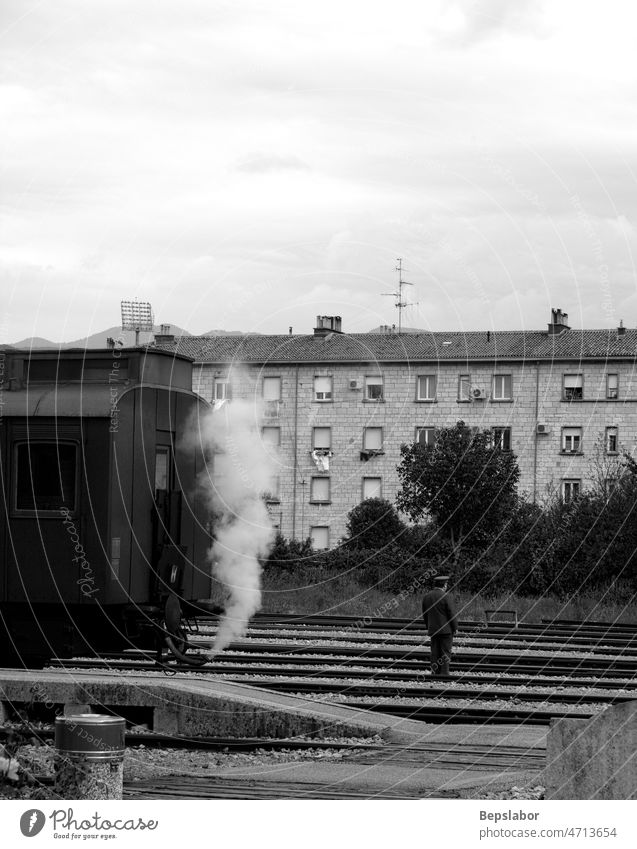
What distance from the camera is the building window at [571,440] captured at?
57938mm

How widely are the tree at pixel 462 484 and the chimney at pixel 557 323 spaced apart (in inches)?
991

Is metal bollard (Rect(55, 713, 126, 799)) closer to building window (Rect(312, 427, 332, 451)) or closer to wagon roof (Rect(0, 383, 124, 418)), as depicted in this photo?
wagon roof (Rect(0, 383, 124, 418))

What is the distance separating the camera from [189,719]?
1305cm

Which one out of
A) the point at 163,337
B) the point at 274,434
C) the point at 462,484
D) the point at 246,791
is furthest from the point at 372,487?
the point at 246,791

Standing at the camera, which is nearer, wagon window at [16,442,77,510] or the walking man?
wagon window at [16,442,77,510]

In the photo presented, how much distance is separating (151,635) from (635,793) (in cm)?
829

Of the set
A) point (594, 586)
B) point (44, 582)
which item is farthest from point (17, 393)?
point (594, 586)

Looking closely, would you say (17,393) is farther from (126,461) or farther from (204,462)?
(204,462)

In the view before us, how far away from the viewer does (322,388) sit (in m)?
57.5

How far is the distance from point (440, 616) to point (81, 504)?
5.84 metres

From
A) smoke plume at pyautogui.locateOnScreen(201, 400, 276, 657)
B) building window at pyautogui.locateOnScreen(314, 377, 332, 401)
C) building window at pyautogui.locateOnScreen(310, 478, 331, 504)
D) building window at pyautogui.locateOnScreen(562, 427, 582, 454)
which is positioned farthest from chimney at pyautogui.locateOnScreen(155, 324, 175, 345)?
building window at pyautogui.locateOnScreen(562, 427, 582, 454)

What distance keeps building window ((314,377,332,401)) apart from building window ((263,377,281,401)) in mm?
1729

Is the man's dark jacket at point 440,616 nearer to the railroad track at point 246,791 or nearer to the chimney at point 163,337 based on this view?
Result: the railroad track at point 246,791

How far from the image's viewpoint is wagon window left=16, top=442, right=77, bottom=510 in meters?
14.6
